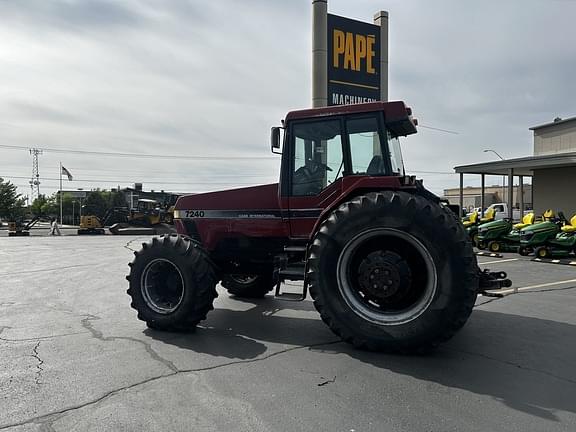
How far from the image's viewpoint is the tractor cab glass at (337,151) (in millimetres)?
5438

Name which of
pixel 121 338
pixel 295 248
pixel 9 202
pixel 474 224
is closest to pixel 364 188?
pixel 295 248

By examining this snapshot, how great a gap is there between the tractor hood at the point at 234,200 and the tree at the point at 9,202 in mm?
61061

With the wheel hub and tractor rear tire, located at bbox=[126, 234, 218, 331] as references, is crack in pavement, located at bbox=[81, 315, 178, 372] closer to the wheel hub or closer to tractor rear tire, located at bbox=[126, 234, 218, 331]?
tractor rear tire, located at bbox=[126, 234, 218, 331]

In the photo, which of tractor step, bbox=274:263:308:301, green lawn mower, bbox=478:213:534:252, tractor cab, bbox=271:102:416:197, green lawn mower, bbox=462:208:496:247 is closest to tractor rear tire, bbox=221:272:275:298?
tractor step, bbox=274:263:308:301

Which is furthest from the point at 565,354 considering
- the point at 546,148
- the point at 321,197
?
the point at 546,148

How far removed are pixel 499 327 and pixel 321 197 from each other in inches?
116

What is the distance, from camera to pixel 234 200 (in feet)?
20.5

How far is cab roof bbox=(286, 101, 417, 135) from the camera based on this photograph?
17.8 ft

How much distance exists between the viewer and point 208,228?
21.1 feet

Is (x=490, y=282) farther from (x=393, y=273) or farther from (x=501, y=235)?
(x=501, y=235)

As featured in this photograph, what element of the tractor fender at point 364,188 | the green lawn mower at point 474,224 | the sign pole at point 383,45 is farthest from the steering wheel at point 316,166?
the green lawn mower at point 474,224

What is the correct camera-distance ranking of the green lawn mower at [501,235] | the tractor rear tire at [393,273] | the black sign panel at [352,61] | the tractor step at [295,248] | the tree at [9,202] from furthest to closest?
the tree at [9,202] < the green lawn mower at [501,235] < the black sign panel at [352,61] < the tractor step at [295,248] < the tractor rear tire at [393,273]

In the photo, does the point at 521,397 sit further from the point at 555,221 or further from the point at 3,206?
the point at 3,206

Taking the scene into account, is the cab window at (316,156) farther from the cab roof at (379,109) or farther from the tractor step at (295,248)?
the tractor step at (295,248)
